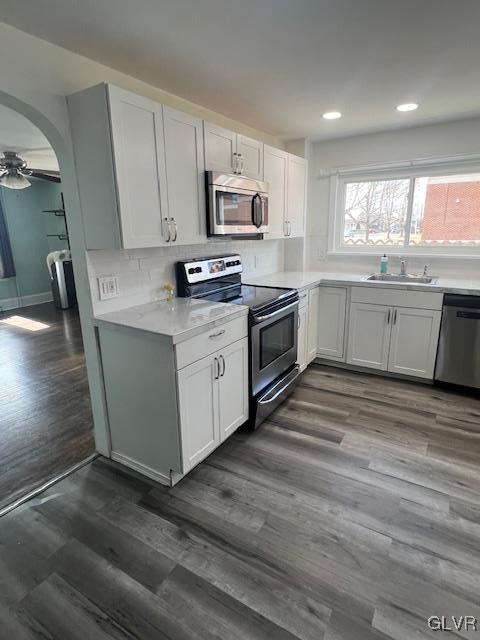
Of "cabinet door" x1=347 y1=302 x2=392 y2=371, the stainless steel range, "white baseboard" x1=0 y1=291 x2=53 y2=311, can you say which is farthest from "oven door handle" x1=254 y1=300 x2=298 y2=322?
"white baseboard" x1=0 y1=291 x2=53 y2=311

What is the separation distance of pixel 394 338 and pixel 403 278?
0.67 metres

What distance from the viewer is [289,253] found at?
4168mm

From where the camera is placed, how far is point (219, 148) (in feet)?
7.99

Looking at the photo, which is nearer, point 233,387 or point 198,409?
point 198,409

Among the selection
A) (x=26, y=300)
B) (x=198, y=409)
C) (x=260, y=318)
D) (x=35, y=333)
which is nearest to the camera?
(x=198, y=409)

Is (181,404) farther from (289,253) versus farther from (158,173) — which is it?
(289,253)

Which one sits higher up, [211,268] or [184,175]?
[184,175]

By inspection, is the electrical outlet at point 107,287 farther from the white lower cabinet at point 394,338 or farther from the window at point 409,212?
the window at point 409,212

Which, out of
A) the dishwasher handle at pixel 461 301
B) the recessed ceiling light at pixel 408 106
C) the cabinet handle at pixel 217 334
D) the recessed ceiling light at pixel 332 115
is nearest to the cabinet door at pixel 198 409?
the cabinet handle at pixel 217 334

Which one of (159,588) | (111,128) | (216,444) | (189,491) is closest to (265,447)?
(216,444)

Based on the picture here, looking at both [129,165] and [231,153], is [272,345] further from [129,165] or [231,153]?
[129,165]

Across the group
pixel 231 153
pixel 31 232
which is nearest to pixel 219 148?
pixel 231 153

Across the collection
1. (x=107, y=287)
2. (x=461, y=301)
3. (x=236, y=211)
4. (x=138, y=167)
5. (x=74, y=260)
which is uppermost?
(x=138, y=167)

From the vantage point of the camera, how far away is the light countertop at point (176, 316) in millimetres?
1827
